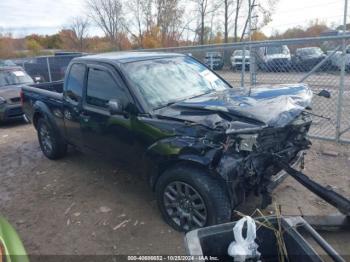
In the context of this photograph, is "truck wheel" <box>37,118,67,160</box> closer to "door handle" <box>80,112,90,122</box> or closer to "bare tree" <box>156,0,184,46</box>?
"door handle" <box>80,112,90,122</box>

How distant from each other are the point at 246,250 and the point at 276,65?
5000 millimetres

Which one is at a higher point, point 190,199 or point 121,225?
point 190,199

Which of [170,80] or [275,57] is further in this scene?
[275,57]

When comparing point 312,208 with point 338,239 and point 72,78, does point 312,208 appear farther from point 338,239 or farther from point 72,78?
point 72,78

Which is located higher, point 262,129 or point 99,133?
point 262,129

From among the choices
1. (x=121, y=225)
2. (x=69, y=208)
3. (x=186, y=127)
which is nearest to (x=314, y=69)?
(x=186, y=127)

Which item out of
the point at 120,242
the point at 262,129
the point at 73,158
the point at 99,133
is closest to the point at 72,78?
the point at 99,133

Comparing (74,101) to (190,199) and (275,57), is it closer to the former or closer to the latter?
(190,199)

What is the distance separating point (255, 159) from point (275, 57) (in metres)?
3.83

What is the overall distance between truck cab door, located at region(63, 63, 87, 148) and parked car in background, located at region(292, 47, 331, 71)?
160 inches

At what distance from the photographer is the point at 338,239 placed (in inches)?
126

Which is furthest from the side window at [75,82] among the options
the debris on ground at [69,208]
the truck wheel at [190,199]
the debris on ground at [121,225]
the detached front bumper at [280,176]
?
the detached front bumper at [280,176]

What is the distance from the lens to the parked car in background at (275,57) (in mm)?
6066

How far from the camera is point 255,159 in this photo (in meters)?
2.94
